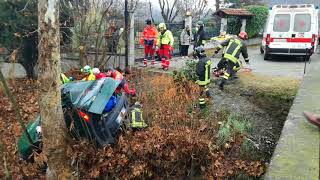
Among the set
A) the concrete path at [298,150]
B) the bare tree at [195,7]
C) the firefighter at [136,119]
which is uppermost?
the bare tree at [195,7]

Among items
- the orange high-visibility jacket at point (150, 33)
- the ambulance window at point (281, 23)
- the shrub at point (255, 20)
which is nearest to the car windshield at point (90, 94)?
the orange high-visibility jacket at point (150, 33)

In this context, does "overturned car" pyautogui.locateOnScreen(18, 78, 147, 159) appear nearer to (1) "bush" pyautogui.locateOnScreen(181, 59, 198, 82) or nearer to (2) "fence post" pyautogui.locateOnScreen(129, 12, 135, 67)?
(1) "bush" pyautogui.locateOnScreen(181, 59, 198, 82)

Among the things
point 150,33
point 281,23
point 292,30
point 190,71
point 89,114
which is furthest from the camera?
point 281,23

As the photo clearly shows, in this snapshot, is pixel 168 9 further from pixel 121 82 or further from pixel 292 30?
pixel 121 82

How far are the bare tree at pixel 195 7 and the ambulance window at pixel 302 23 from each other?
52.4ft

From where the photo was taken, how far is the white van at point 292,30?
12.8 meters

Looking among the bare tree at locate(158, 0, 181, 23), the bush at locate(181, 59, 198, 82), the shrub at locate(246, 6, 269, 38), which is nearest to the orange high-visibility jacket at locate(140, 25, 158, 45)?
Result: the bush at locate(181, 59, 198, 82)

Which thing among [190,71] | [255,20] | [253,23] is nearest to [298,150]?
[190,71]

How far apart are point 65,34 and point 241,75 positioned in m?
5.66

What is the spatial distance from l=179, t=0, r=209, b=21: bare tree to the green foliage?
71.8 feet

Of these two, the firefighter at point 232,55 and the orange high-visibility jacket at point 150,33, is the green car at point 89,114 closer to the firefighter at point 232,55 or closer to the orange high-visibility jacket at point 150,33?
the firefighter at point 232,55

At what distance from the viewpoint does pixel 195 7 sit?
96.5 feet

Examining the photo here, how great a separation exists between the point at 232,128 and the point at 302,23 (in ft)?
24.7

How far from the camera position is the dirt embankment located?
713cm
